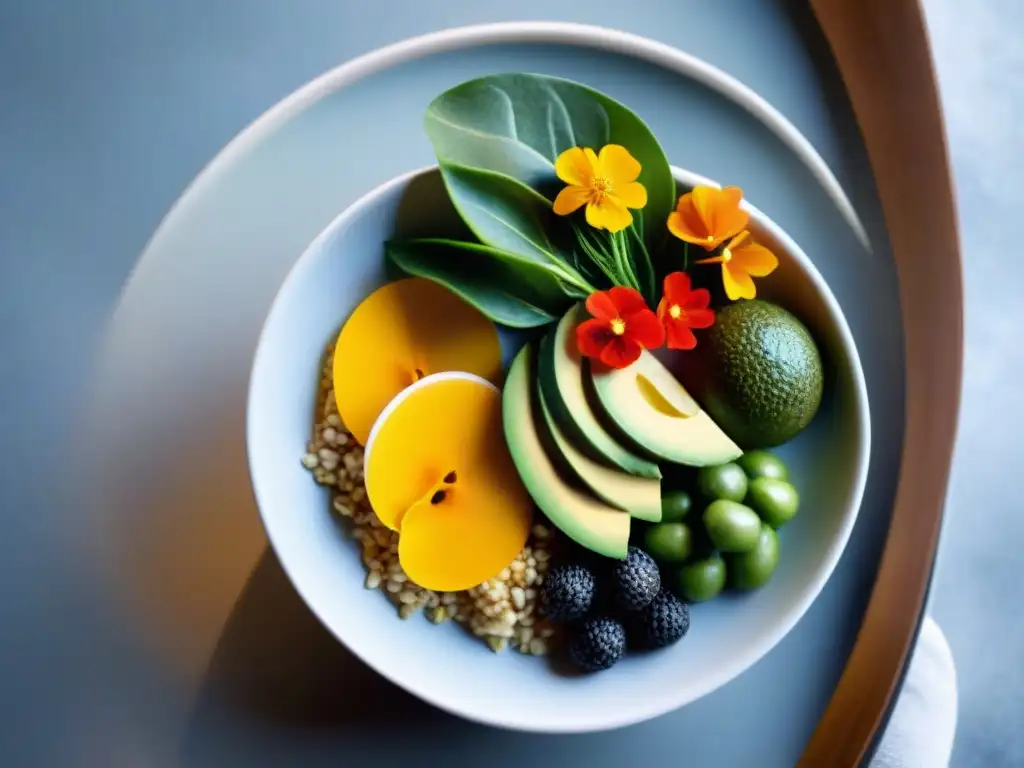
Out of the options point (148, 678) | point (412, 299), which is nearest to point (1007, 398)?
point (412, 299)

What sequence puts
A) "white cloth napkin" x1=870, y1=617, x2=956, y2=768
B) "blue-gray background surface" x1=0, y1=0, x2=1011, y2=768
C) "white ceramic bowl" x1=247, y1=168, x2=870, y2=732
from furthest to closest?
"white cloth napkin" x1=870, y1=617, x2=956, y2=768 < "blue-gray background surface" x1=0, y1=0, x2=1011, y2=768 < "white ceramic bowl" x1=247, y1=168, x2=870, y2=732

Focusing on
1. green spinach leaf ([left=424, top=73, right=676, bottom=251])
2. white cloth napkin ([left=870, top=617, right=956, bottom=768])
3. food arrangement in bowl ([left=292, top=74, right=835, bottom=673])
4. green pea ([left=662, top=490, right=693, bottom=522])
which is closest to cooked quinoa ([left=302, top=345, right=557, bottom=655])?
food arrangement in bowl ([left=292, top=74, right=835, bottom=673])

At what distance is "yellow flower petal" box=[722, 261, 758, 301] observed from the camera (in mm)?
757

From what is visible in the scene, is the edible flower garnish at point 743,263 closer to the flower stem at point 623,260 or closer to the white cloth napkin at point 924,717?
the flower stem at point 623,260

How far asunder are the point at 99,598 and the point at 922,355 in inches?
30.6

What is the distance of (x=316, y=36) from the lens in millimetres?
879

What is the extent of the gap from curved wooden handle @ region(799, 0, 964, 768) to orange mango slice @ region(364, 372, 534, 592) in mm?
338

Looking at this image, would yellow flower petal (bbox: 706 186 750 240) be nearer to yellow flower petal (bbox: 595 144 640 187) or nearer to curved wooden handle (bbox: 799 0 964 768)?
yellow flower petal (bbox: 595 144 640 187)

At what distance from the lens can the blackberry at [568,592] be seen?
75 centimetres

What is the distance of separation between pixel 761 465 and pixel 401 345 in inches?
13.0

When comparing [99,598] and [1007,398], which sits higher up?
[1007,398]

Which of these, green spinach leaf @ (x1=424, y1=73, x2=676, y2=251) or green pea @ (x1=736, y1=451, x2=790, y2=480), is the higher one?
green spinach leaf @ (x1=424, y1=73, x2=676, y2=251)

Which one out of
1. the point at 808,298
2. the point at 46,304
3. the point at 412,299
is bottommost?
the point at 46,304

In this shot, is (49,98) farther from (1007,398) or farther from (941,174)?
(1007,398)
